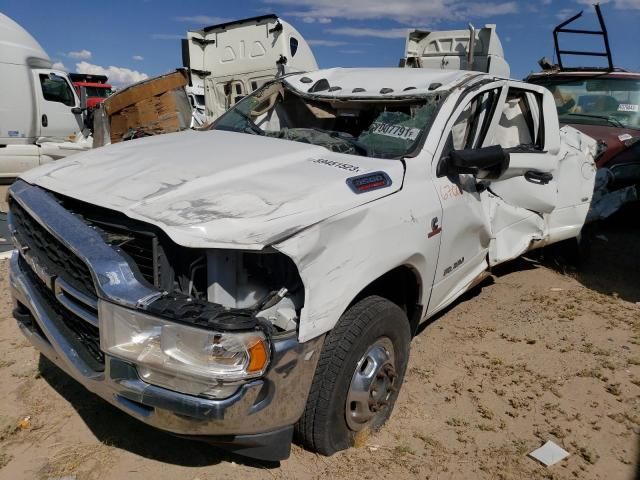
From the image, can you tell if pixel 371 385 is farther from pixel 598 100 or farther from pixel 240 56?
pixel 240 56

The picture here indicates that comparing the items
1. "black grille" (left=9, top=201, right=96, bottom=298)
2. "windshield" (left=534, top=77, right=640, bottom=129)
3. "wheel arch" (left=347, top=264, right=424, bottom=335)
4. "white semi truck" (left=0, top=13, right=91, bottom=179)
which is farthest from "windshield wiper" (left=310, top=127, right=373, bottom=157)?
"white semi truck" (left=0, top=13, right=91, bottom=179)

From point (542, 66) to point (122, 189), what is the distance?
24.6ft

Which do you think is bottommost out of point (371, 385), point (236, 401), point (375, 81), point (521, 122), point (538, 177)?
point (371, 385)

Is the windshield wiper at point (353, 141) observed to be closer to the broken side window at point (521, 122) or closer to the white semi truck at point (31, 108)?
the broken side window at point (521, 122)

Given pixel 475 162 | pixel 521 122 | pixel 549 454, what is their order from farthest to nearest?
pixel 521 122
pixel 475 162
pixel 549 454

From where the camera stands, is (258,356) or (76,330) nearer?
(258,356)

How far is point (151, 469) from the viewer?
8.36 feet

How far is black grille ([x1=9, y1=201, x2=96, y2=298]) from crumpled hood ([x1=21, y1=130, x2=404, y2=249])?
0.22 m

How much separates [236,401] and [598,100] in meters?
6.79

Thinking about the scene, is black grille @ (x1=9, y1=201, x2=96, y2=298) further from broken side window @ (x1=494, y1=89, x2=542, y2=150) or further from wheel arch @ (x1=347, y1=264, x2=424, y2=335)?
broken side window @ (x1=494, y1=89, x2=542, y2=150)

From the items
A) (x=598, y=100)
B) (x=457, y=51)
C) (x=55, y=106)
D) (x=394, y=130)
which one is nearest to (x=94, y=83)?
(x=55, y=106)

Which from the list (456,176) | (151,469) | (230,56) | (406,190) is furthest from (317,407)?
(230,56)

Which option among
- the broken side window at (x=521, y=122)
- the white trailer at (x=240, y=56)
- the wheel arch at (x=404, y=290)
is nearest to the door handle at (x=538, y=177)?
the broken side window at (x=521, y=122)

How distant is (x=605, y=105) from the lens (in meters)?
6.96
